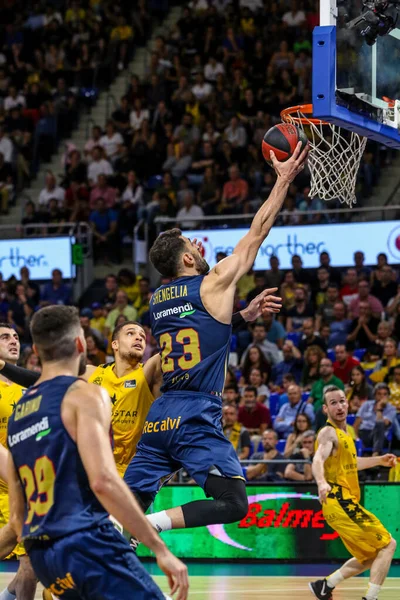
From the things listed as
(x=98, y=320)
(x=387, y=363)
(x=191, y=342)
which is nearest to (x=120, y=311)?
(x=98, y=320)

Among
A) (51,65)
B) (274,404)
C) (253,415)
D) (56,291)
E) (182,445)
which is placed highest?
(51,65)

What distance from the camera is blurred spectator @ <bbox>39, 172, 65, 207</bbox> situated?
21.7 m

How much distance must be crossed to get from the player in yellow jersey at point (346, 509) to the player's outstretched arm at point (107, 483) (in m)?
5.26

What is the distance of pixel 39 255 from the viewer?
65.5ft

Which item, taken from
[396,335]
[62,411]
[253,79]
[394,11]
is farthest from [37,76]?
[62,411]

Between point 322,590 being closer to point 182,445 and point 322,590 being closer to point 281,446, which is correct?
point 182,445

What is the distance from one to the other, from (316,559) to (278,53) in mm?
11184

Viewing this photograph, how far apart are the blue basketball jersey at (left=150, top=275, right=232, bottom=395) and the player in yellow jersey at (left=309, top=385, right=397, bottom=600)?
2871 millimetres

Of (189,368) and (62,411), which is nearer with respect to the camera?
(62,411)

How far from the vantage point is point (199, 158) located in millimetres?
20641

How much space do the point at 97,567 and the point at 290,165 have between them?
144 inches

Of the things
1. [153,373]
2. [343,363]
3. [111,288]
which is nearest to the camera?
[153,373]

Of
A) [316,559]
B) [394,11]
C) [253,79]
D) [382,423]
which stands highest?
[253,79]

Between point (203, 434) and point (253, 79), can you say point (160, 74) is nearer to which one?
point (253, 79)
